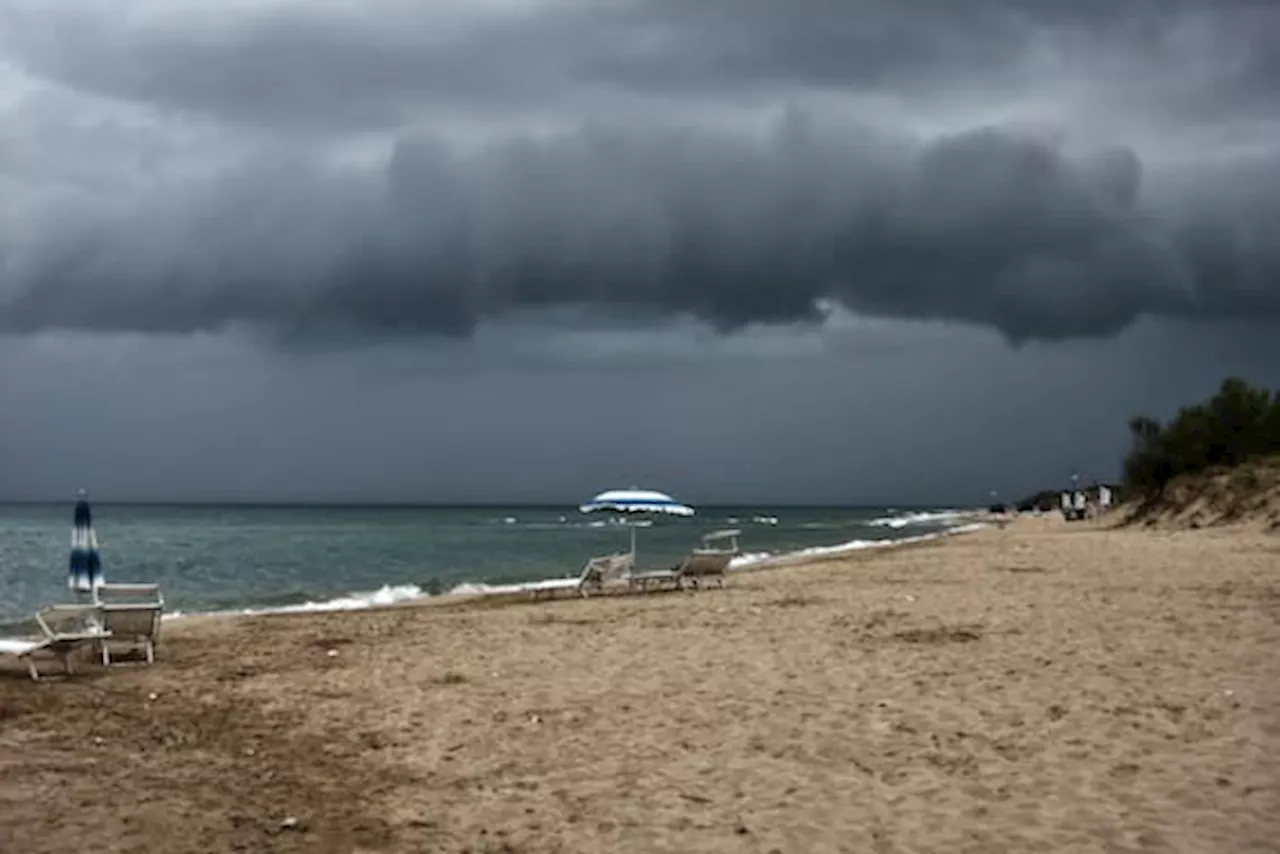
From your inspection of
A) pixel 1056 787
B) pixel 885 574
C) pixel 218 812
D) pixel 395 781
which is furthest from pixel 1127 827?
pixel 885 574

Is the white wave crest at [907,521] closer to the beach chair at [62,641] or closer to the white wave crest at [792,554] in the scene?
the white wave crest at [792,554]

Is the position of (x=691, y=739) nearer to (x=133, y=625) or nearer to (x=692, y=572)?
(x=133, y=625)

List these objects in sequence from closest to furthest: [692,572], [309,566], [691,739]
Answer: [691,739] → [692,572] → [309,566]

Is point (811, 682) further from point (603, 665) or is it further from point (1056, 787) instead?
point (1056, 787)

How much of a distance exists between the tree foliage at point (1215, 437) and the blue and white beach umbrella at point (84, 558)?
171 ft

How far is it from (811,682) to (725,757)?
2.61m

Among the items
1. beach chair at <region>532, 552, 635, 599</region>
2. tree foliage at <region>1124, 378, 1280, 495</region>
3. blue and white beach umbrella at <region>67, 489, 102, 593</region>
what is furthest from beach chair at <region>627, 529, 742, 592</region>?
tree foliage at <region>1124, 378, 1280, 495</region>

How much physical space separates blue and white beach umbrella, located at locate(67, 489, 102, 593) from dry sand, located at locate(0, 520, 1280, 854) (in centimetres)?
171

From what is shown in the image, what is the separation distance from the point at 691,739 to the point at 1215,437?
57.8 meters

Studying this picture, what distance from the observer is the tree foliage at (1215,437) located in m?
59.1

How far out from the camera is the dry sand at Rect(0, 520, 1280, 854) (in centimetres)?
641

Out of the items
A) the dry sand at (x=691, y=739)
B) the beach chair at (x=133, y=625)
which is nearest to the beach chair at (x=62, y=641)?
the beach chair at (x=133, y=625)

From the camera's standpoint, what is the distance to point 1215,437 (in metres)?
59.9

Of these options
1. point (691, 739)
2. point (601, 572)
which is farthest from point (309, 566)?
point (691, 739)
